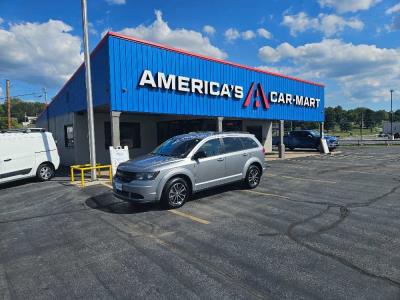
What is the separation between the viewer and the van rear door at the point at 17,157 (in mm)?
10891

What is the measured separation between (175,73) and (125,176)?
763 centimetres

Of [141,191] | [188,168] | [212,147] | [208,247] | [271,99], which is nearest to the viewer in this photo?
[208,247]

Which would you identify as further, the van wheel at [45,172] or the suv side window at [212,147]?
the van wheel at [45,172]

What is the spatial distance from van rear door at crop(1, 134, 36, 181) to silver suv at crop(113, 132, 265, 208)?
6.01 m

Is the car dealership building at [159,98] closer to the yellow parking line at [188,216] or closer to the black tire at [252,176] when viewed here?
→ the black tire at [252,176]

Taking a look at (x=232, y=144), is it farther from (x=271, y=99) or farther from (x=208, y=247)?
(x=271, y=99)

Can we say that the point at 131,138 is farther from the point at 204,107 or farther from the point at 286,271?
the point at 286,271

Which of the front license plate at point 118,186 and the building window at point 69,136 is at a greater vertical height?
the building window at point 69,136

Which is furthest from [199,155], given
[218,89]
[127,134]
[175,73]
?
[127,134]

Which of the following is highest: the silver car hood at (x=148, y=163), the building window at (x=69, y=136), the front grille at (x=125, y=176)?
the building window at (x=69, y=136)

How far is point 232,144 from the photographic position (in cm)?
872

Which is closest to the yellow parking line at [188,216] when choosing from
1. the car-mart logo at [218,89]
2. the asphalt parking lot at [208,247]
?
the asphalt parking lot at [208,247]

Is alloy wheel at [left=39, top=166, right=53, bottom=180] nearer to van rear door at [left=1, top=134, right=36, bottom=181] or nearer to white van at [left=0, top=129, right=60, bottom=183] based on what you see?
white van at [left=0, top=129, right=60, bottom=183]

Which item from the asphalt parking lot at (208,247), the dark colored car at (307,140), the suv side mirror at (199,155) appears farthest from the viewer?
the dark colored car at (307,140)
